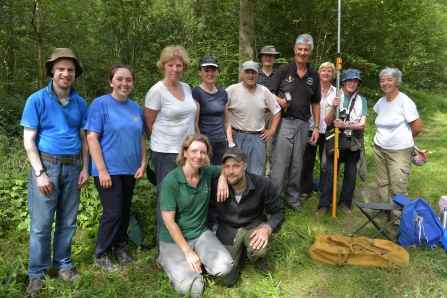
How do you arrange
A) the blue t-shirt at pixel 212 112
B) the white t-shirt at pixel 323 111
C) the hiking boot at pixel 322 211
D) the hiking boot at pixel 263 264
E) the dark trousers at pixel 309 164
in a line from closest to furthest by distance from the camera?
the hiking boot at pixel 263 264 < the blue t-shirt at pixel 212 112 < the hiking boot at pixel 322 211 < the white t-shirt at pixel 323 111 < the dark trousers at pixel 309 164

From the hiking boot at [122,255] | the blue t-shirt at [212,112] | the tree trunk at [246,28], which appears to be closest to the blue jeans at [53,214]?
the hiking boot at [122,255]

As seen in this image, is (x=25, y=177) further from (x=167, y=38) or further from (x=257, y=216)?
(x=167, y=38)

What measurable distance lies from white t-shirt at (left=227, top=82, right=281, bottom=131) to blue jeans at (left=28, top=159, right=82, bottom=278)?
1954 millimetres

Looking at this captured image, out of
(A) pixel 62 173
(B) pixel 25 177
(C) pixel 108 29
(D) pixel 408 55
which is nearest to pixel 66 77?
(A) pixel 62 173

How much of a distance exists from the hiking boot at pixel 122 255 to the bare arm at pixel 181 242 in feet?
2.42

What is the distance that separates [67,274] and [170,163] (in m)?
1.37

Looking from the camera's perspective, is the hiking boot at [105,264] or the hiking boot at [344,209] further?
the hiking boot at [344,209]

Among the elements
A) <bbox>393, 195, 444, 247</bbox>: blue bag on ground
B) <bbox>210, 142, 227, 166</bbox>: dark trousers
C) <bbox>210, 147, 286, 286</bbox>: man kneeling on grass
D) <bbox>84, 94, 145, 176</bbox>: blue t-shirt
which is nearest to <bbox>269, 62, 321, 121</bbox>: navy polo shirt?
<bbox>210, 142, 227, 166</bbox>: dark trousers

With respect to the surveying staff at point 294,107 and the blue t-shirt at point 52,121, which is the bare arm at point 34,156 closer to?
the blue t-shirt at point 52,121

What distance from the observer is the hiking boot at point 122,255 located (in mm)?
3381

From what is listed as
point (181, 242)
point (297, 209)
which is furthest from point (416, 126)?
point (181, 242)

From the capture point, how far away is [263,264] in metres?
3.38

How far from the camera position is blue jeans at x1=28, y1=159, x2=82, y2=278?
2.78 m

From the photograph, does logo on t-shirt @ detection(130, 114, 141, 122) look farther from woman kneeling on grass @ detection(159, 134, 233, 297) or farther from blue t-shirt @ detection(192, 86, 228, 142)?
blue t-shirt @ detection(192, 86, 228, 142)
